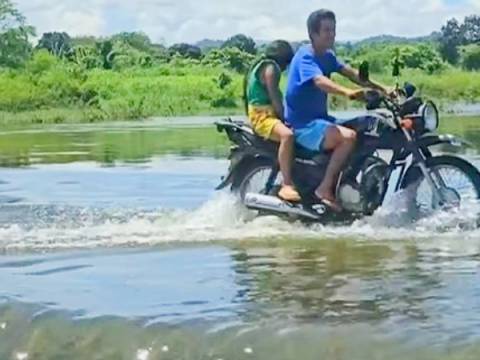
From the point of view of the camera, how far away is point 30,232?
11609mm

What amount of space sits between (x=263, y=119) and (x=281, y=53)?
1.97 ft

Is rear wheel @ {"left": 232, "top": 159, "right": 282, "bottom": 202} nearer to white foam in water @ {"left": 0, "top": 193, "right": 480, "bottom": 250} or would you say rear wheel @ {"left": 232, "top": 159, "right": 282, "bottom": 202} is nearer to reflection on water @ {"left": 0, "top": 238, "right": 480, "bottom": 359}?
white foam in water @ {"left": 0, "top": 193, "right": 480, "bottom": 250}

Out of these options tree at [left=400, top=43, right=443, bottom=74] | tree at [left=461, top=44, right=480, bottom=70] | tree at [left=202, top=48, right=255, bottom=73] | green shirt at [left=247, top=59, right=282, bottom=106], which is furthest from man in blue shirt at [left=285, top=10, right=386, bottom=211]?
tree at [left=202, top=48, right=255, bottom=73]

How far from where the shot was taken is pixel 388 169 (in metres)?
11.4

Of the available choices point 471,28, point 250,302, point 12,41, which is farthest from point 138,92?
point 250,302

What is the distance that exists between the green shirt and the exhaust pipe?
32.2 inches

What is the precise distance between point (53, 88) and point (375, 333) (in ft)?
184

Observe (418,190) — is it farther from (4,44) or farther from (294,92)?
(4,44)

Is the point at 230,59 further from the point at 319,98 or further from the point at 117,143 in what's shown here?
the point at 319,98

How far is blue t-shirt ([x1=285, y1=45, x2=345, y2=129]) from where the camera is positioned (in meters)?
11.3

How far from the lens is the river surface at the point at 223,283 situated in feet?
22.3

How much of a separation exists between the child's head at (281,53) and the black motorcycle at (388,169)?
2.63ft

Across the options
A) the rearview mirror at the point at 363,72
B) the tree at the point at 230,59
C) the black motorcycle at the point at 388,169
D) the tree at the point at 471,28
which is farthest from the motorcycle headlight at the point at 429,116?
the tree at the point at 471,28

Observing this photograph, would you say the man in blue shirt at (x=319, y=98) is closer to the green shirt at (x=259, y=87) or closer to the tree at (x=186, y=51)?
the green shirt at (x=259, y=87)
